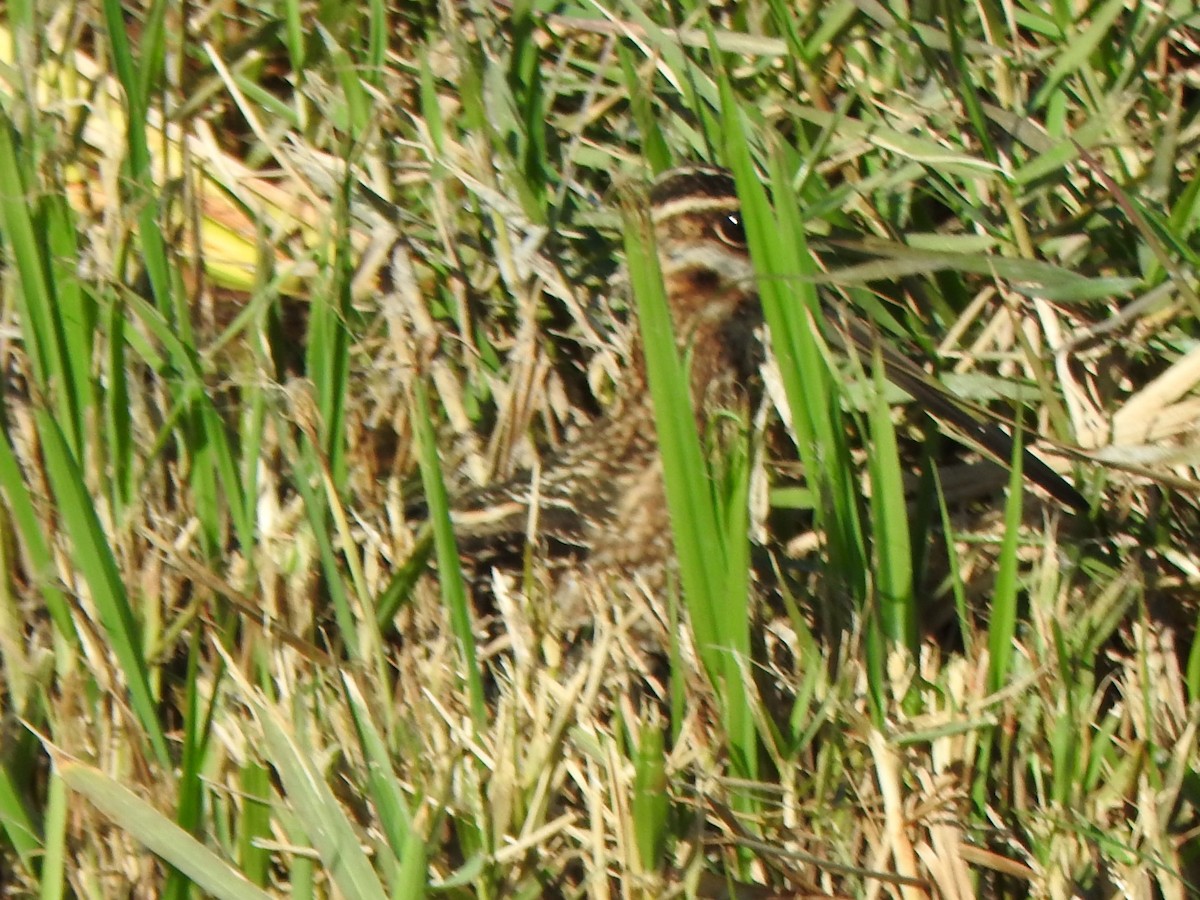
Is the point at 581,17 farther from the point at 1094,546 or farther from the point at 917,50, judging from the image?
the point at 1094,546

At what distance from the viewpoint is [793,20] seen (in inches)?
139

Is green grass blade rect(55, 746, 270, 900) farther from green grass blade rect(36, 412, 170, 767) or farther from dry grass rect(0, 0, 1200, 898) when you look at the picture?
green grass blade rect(36, 412, 170, 767)

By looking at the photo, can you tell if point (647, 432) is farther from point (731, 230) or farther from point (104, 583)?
point (104, 583)

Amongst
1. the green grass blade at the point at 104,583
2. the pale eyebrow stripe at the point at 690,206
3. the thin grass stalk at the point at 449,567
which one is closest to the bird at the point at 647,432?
the pale eyebrow stripe at the point at 690,206

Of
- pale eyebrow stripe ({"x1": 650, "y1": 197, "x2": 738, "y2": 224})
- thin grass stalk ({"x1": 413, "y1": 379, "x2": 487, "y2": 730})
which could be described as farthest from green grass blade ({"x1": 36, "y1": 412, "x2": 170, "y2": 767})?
pale eyebrow stripe ({"x1": 650, "y1": 197, "x2": 738, "y2": 224})

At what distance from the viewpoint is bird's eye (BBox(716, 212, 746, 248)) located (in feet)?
10.5

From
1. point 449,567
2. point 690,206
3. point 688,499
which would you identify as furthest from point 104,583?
point 690,206

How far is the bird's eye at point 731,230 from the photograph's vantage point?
3197 millimetres

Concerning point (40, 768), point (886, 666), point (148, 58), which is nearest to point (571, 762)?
point (886, 666)

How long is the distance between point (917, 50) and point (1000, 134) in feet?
0.75

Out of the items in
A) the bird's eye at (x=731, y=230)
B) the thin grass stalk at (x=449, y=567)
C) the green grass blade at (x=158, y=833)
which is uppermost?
the bird's eye at (x=731, y=230)

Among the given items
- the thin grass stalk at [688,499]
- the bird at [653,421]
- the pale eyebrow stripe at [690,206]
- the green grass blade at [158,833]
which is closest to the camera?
the green grass blade at [158,833]

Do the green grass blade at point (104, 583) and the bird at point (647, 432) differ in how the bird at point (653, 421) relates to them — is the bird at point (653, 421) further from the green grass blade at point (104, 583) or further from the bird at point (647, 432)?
the green grass blade at point (104, 583)

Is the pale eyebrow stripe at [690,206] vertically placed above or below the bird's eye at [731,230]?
above
